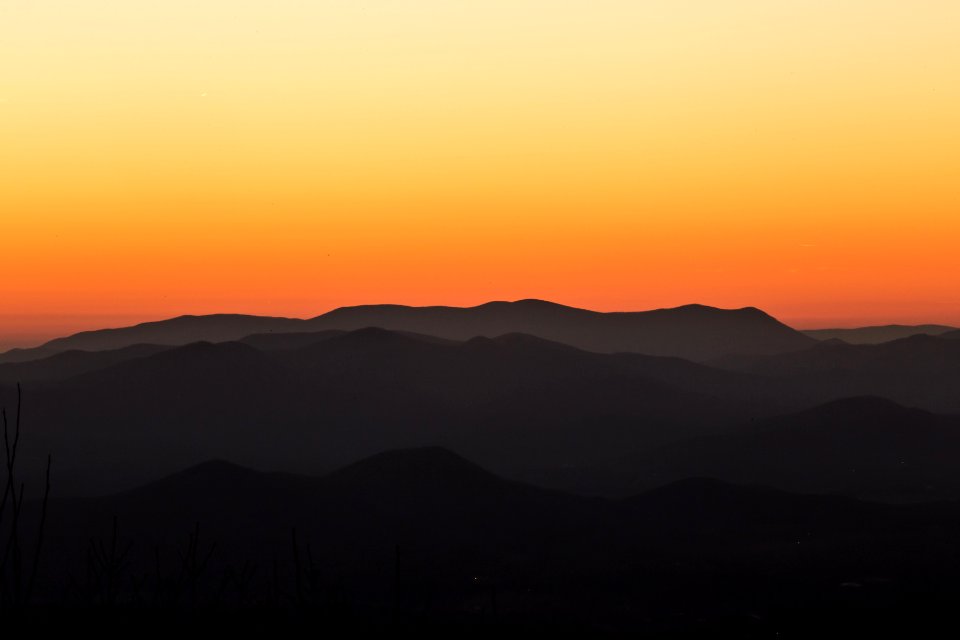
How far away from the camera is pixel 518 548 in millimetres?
97812

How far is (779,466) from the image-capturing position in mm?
160625

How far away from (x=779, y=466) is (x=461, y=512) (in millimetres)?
63047

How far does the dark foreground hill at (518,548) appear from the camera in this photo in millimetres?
72250

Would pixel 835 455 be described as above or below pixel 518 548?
above

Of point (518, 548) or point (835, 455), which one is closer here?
point (518, 548)

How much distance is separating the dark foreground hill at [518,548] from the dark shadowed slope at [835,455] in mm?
38457

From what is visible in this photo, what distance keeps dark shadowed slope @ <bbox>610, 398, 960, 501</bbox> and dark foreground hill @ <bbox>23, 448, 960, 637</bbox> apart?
38.5m

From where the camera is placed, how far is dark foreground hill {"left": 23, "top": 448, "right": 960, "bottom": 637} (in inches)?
2844

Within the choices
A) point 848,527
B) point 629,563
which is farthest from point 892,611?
point 848,527

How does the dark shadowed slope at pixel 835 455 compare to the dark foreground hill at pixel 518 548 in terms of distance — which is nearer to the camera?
the dark foreground hill at pixel 518 548

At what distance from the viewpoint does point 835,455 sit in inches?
6506

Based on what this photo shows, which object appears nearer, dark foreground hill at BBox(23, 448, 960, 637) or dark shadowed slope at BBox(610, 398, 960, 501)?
dark foreground hill at BBox(23, 448, 960, 637)

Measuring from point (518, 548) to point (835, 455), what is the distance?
266ft

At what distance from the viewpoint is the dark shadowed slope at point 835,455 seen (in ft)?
491
